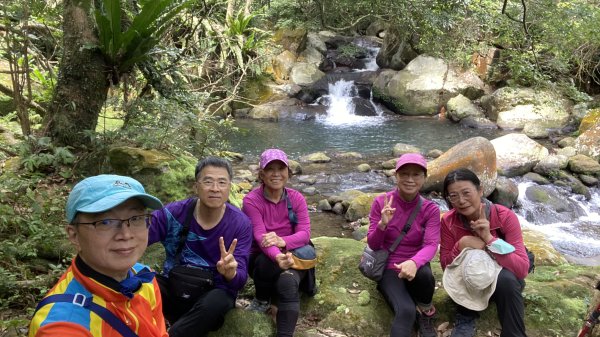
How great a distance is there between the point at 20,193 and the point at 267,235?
212 centimetres

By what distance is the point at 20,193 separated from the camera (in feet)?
11.1

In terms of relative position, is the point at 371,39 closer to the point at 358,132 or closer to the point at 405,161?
the point at 358,132

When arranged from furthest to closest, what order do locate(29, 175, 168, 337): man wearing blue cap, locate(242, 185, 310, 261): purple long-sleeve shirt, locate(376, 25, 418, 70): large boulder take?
locate(376, 25, 418, 70): large boulder < locate(242, 185, 310, 261): purple long-sleeve shirt < locate(29, 175, 168, 337): man wearing blue cap

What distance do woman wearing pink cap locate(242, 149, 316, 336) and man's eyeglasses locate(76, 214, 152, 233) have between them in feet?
4.28

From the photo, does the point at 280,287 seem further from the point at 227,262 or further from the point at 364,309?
the point at 364,309

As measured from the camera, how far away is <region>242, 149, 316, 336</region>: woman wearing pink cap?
2707 millimetres

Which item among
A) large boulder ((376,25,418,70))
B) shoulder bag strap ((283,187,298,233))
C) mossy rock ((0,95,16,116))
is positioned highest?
large boulder ((376,25,418,70))

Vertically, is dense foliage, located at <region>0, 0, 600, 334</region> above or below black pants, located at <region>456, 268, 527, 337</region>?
above

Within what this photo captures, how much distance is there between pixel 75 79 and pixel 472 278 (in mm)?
3804

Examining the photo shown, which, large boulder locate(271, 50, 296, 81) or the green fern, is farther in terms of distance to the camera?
large boulder locate(271, 50, 296, 81)

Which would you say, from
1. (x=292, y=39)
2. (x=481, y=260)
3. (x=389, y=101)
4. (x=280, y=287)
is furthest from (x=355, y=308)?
(x=292, y=39)

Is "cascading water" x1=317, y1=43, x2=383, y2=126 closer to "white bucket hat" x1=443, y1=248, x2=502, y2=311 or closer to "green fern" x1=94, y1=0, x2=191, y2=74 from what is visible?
"green fern" x1=94, y1=0, x2=191, y2=74

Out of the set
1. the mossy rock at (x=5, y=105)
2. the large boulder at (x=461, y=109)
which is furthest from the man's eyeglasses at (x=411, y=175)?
the large boulder at (x=461, y=109)

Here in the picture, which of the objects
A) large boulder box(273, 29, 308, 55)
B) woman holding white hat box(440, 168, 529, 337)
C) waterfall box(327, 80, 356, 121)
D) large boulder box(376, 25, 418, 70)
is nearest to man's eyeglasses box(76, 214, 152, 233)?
woman holding white hat box(440, 168, 529, 337)
